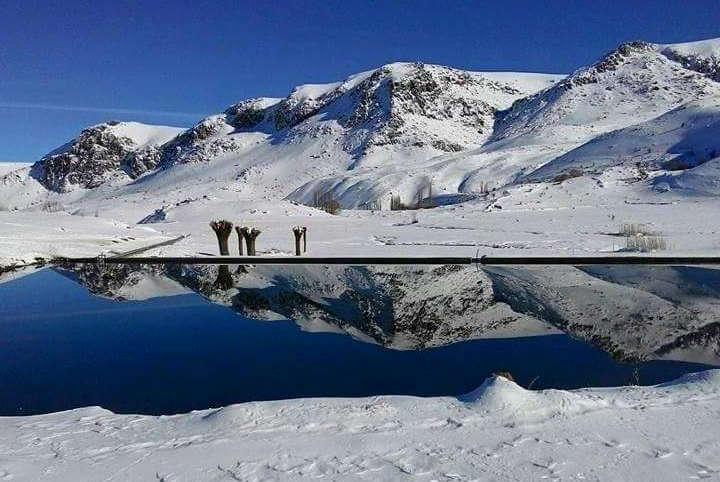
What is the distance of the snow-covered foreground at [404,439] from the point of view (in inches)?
172

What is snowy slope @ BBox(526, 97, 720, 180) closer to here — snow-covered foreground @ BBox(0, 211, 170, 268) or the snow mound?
snow-covered foreground @ BBox(0, 211, 170, 268)

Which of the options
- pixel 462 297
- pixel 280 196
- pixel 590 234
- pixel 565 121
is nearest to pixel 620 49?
pixel 565 121

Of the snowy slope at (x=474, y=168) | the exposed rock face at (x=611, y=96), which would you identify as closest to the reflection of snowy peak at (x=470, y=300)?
the snowy slope at (x=474, y=168)

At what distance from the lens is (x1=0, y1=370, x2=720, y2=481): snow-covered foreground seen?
14.4 ft

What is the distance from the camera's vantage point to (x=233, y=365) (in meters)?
8.06

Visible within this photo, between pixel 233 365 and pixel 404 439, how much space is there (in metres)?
3.69

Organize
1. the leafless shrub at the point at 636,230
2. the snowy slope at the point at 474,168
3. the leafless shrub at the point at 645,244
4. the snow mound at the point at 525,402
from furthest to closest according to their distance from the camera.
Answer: the snowy slope at the point at 474,168
the leafless shrub at the point at 636,230
the leafless shrub at the point at 645,244
the snow mound at the point at 525,402

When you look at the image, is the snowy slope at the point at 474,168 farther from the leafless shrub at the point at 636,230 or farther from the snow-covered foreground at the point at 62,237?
the snow-covered foreground at the point at 62,237

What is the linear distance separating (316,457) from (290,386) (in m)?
2.51

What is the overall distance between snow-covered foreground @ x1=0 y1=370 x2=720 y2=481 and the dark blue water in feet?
3.06

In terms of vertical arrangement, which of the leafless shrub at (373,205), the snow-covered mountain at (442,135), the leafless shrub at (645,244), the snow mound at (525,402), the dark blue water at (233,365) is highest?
the snow-covered mountain at (442,135)

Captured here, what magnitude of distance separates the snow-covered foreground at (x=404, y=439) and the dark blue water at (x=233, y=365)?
0.93m

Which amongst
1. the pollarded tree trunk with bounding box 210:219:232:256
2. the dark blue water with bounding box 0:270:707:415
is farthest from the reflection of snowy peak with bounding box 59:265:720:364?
the pollarded tree trunk with bounding box 210:219:232:256

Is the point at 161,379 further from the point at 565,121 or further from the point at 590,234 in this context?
the point at 565,121
